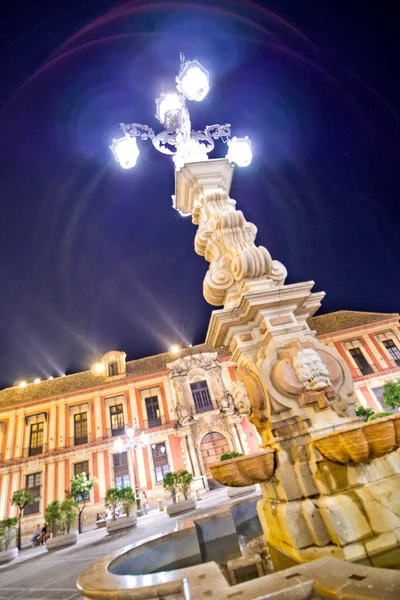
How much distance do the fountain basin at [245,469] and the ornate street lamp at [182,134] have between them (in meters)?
5.28

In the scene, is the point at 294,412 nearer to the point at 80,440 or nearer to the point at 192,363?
the point at 192,363

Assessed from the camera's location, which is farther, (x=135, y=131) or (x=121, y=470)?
(x=121, y=470)

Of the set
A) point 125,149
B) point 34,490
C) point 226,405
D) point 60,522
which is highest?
point 125,149

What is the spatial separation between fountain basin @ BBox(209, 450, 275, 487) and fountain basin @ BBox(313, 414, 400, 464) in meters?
0.94

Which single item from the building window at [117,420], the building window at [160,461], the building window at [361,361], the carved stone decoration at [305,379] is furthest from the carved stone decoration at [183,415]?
the carved stone decoration at [305,379]

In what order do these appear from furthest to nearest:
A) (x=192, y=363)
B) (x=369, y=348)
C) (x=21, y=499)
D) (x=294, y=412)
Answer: (x=369, y=348)
(x=192, y=363)
(x=21, y=499)
(x=294, y=412)

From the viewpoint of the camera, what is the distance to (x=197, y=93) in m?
6.29

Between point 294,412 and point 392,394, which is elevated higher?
point 392,394

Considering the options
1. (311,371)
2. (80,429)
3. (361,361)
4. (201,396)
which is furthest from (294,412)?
(361,361)

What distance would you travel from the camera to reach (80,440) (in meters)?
21.0

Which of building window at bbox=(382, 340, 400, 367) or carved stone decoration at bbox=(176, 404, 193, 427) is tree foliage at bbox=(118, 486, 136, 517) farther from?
building window at bbox=(382, 340, 400, 367)

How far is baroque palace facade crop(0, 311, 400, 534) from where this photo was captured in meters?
19.5

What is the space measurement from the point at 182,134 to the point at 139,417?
19.8m

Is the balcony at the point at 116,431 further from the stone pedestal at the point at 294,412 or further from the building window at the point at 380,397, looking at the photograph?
the stone pedestal at the point at 294,412
